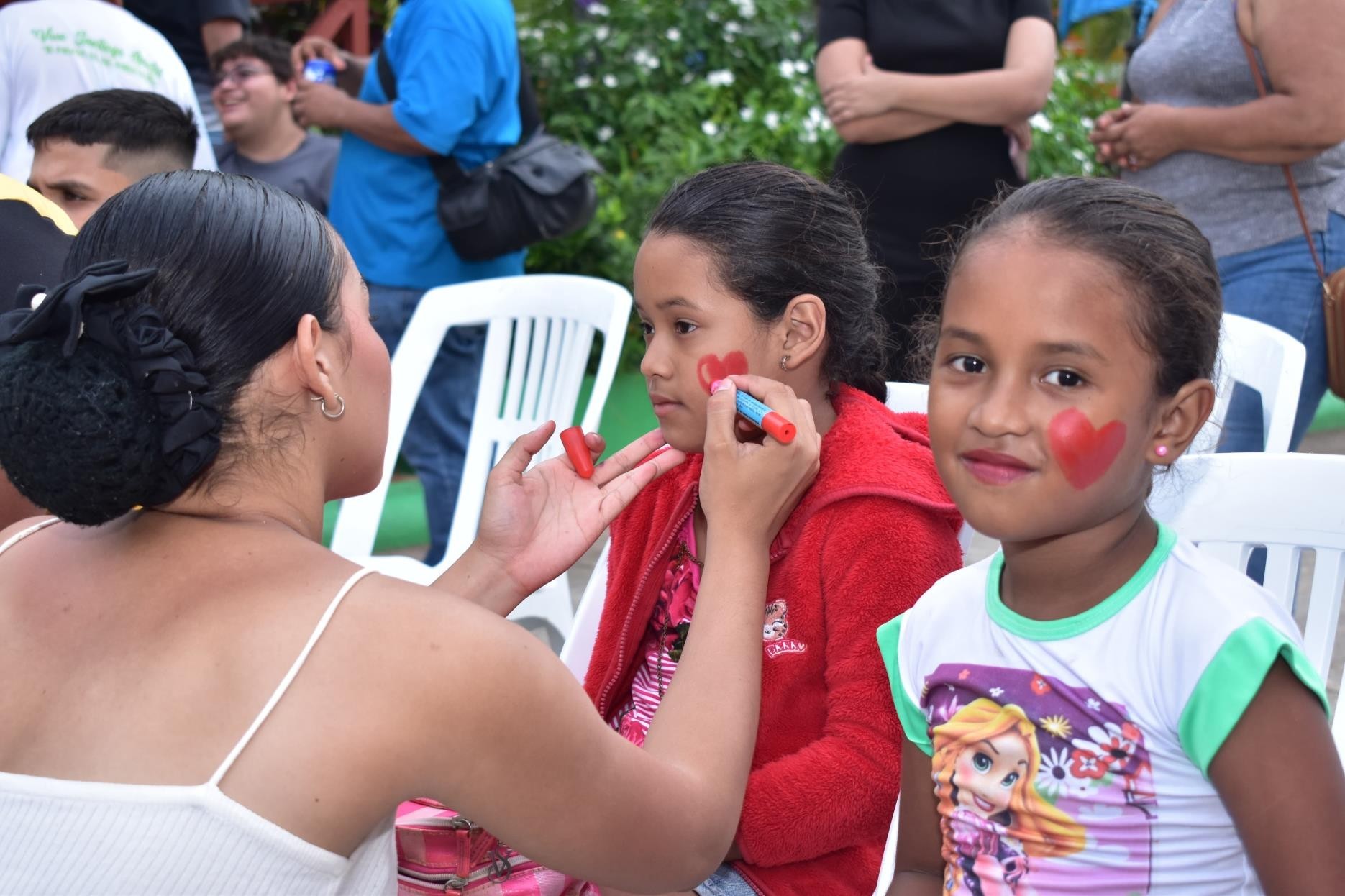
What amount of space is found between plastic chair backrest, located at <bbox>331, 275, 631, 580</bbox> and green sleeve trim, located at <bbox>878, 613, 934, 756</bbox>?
142 cm

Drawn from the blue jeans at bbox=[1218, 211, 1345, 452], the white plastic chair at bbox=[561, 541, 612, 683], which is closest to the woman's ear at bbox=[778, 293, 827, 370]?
the white plastic chair at bbox=[561, 541, 612, 683]

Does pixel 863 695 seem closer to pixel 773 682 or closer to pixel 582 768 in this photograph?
pixel 773 682

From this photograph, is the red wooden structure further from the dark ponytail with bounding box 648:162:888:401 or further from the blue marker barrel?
the blue marker barrel

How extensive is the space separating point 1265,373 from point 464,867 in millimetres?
1521

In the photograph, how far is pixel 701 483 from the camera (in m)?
1.60

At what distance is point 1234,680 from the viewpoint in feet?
3.78

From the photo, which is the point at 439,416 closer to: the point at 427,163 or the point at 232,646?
A: the point at 427,163

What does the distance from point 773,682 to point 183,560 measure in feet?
2.45

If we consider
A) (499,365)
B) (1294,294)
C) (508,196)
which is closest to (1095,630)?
(1294,294)

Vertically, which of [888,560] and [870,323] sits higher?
[870,323]

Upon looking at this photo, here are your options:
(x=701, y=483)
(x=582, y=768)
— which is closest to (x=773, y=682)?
(x=701, y=483)

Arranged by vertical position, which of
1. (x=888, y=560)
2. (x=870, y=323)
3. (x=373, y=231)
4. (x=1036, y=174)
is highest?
(x=870, y=323)

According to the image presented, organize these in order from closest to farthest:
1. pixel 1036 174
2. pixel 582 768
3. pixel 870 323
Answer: pixel 582 768 < pixel 870 323 < pixel 1036 174

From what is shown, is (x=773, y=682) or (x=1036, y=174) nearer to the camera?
(x=773, y=682)
